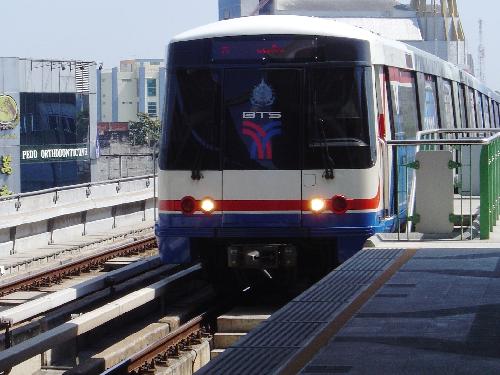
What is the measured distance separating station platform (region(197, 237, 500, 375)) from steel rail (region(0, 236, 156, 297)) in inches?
298

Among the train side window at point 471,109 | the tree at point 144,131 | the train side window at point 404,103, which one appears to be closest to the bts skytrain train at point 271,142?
the train side window at point 404,103

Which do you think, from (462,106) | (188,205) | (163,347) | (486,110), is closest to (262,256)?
(188,205)

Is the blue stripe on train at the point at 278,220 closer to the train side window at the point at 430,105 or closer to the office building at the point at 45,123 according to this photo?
the train side window at the point at 430,105

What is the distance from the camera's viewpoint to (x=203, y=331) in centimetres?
1390

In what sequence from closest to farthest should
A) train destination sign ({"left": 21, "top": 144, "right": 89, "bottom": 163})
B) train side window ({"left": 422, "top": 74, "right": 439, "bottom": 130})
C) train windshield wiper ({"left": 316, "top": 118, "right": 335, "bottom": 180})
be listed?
1. train windshield wiper ({"left": 316, "top": 118, "right": 335, "bottom": 180})
2. train side window ({"left": 422, "top": 74, "right": 439, "bottom": 130})
3. train destination sign ({"left": 21, "top": 144, "right": 89, "bottom": 163})

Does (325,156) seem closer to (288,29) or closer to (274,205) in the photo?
(274,205)

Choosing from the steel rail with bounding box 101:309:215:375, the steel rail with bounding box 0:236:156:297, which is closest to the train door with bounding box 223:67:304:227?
the steel rail with bounding box 101:309:215:375

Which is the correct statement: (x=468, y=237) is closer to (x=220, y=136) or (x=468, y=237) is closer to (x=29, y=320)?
(x=220, y=136)

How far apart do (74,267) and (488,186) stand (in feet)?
28.7

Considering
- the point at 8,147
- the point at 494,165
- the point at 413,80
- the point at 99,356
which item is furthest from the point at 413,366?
the point at 8,147

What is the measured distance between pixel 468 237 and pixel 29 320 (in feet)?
15.7

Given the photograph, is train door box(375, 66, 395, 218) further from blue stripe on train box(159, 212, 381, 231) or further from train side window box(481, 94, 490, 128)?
train side window box(481, 94, 490, 128)

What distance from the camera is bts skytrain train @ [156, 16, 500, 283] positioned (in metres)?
13.7

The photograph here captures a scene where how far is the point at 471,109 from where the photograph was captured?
25.1 m
